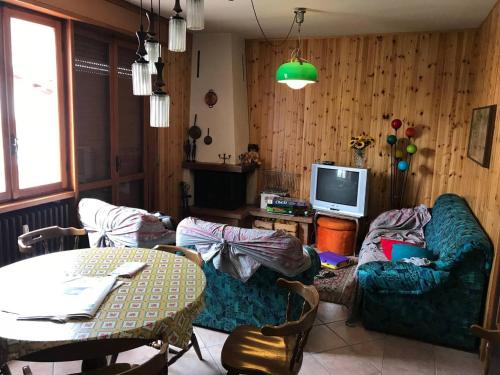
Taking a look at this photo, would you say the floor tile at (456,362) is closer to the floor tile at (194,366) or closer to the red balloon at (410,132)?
the floor tile at (194,366)

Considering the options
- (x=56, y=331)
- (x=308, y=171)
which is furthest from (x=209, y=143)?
(x=56, y=331)

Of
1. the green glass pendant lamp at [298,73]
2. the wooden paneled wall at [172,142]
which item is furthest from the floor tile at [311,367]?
the wooden paneled wall at [172,142]

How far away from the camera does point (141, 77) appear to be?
1980 mm

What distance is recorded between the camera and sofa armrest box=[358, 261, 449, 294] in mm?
2852

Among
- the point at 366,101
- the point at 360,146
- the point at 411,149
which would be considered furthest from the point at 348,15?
the point at 411,149

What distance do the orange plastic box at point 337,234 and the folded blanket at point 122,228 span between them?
227cm

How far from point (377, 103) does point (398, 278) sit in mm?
2797

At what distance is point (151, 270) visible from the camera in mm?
2176

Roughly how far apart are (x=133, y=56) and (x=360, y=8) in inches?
96.4

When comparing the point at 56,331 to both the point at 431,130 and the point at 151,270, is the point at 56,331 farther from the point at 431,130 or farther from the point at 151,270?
the point at 431,130

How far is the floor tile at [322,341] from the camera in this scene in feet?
9.50

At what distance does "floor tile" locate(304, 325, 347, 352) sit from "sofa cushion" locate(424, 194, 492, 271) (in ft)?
3.04

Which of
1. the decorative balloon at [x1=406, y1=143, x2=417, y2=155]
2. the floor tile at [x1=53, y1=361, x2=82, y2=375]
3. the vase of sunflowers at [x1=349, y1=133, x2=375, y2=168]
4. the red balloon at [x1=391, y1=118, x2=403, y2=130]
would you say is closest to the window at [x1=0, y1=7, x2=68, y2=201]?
the floor tile at [x1=53, y1=361, x2=82, y2=375]

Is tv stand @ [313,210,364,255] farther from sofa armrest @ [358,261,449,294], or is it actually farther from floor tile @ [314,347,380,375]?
floor tile @ [314,347,380,375]
